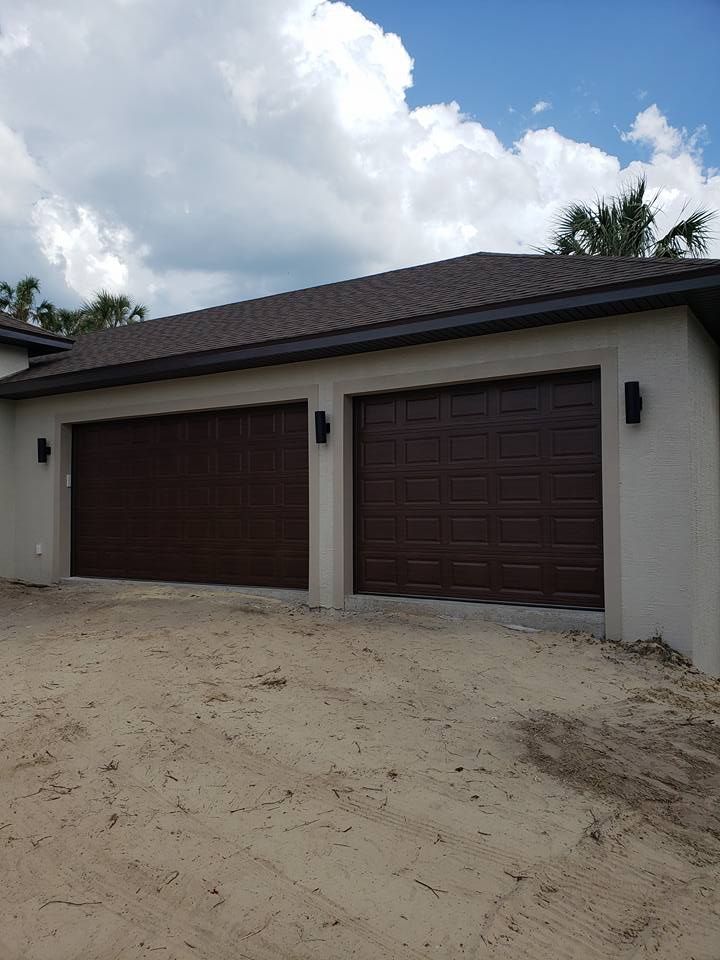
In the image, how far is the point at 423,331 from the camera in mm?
6723

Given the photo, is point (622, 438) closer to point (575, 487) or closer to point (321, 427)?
point (575, 487)

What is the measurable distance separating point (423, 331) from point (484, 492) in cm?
179

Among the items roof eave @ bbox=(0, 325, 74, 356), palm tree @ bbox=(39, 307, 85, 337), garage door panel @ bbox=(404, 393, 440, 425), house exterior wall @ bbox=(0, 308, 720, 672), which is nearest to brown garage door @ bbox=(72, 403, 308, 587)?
house exterior wall @ bbox=(0, 308, 720, 672)

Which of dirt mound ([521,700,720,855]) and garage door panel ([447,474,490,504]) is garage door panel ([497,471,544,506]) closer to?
garage door panel ([447,474,490,504])

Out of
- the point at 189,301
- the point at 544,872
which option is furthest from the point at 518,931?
the point at 189,301

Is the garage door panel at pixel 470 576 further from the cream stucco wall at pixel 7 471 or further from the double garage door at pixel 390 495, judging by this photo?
the cream stucco wall at pixel 7 471

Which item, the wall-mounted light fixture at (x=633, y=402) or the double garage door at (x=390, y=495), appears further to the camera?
the double garage door at (x=390, y=495)

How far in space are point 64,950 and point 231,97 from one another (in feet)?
51.0

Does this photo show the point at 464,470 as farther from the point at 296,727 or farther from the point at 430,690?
the point at 296,727

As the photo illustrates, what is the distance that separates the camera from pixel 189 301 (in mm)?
32969

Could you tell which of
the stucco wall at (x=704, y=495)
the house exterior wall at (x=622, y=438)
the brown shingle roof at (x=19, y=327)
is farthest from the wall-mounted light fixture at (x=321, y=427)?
the brown shingle roof at (x=19, y=327)

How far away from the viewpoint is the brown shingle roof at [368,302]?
642 cm

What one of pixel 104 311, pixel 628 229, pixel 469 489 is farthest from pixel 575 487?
pixel 104 311

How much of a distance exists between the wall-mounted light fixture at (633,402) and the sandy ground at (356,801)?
2.07 metres
